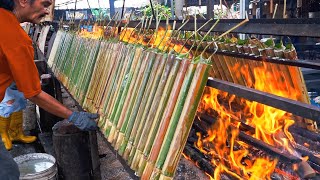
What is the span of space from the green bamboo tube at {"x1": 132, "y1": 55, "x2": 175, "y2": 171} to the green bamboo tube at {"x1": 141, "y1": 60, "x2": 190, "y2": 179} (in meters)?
0.16

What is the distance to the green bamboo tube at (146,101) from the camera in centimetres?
258

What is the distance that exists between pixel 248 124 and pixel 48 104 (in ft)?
6.75

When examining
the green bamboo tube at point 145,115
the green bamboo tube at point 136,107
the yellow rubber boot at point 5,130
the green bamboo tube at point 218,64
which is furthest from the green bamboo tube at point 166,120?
the yellow rubber boot at point 5,130

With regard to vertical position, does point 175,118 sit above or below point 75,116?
above

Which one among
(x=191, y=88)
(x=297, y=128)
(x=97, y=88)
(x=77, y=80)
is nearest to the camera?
(x=191, y=88)

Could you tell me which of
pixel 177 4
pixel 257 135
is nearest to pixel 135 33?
pixel 257 135

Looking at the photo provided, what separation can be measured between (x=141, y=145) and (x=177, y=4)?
945cm

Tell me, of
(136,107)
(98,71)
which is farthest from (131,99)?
(98,71)

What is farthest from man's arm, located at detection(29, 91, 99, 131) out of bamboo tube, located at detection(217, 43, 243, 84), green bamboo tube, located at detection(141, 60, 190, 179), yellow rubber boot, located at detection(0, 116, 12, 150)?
yellow rubber boot, located at detection(0, 116, 12, 150)

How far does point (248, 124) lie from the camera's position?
348 centimetres

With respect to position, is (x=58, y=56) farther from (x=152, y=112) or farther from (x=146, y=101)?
(x=152, y=112)

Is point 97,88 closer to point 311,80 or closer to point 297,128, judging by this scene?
point 297,128

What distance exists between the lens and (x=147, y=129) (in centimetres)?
255

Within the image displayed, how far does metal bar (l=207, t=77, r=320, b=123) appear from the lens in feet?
4.80
